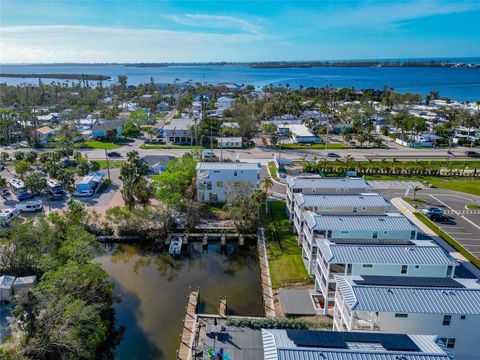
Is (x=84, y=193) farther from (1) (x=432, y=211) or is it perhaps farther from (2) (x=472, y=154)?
(2) (x=472, y=154)

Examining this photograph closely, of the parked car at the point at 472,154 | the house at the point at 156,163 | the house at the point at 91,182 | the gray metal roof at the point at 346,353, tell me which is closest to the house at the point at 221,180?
the house at the point at 156,163

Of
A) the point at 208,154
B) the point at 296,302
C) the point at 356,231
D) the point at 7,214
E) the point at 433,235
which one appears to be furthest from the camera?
the point at 208,154

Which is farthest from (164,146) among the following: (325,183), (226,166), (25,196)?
(325,183)

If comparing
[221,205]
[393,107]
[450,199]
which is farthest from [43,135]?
[393,107]

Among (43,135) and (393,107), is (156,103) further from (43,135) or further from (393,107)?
(393,107)

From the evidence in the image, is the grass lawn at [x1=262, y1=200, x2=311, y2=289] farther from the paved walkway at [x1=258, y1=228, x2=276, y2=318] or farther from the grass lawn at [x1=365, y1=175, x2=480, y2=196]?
the grass lawn at [x1=365, y1=175, x2=480, y2=196]

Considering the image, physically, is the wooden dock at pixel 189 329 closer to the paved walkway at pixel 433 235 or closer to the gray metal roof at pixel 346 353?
the gray metal roof at pixel 346 353
